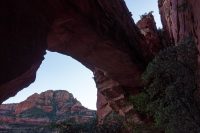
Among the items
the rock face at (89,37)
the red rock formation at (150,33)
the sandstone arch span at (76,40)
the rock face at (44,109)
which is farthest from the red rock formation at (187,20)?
the rock face at (44,109)

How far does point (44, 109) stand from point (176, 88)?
180 feet

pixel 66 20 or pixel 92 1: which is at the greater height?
pixel 92 1

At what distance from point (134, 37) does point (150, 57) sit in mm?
2668

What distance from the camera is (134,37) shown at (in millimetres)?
19516

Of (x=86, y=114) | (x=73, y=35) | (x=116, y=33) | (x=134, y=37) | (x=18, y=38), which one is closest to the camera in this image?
(x=18, y=38)

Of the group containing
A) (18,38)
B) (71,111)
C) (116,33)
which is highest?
(71,111)

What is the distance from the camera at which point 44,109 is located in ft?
214

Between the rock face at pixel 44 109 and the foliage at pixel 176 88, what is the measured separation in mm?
47559

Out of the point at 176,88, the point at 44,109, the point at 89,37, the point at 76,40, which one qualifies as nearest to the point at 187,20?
the point at 89,37

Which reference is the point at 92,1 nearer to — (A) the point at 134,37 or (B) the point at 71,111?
(A) the point at 134,37

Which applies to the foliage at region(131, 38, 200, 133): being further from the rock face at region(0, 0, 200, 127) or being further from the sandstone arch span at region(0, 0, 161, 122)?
the sandstone arch span at region(0, 0, 161, 122)

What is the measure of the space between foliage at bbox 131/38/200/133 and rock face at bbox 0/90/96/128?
4756cm

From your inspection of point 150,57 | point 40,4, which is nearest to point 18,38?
point 40,4

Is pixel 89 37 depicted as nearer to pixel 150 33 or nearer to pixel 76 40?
pixel 76 40
